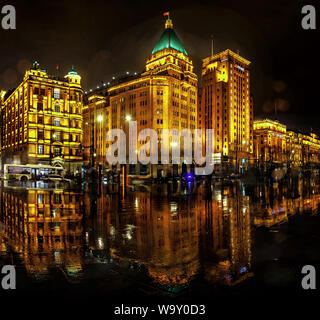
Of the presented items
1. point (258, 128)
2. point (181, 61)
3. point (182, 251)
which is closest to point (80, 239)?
point (182, 251)

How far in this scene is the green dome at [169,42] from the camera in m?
99.6

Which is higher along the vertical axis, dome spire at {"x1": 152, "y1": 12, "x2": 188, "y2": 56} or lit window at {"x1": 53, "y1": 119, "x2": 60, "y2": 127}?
dome spire at {"x1": 152, "y1": 12, "x2": 188, "y2": 56}

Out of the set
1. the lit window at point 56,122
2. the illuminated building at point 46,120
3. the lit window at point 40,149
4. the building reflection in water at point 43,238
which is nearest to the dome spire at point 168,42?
the illuminated building at point 46,120

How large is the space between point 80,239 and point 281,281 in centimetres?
523

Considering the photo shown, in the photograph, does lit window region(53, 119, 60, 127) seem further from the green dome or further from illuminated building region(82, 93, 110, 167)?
the green dome

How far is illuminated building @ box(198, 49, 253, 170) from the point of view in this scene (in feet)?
366

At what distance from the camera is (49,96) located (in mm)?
61250

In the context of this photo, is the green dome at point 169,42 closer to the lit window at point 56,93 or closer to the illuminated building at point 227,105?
the illuminated building at point 227,105

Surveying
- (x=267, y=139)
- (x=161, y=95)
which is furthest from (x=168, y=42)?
(x=267, y=139)

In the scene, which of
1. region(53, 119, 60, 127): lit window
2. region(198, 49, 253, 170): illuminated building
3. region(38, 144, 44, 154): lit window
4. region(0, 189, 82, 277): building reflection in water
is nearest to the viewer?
region(0, 189, 82, 277): building reflection in water

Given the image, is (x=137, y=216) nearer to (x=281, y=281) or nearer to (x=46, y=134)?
(x=281, y=281)

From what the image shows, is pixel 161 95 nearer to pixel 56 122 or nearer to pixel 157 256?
pixel 56 122

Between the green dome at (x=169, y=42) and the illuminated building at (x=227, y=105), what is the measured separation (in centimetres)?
2000

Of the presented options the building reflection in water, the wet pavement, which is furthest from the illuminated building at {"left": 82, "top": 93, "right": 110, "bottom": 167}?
the wet pavement
